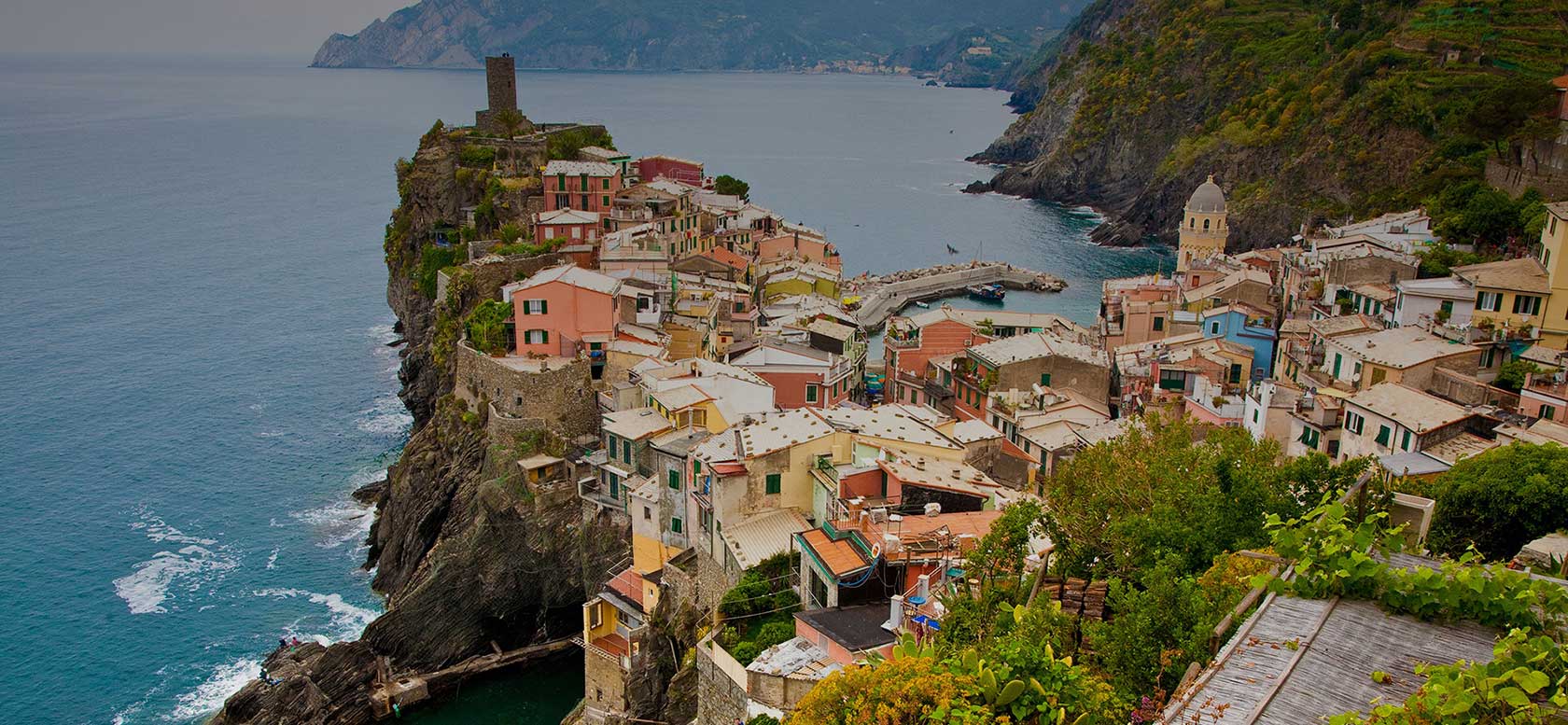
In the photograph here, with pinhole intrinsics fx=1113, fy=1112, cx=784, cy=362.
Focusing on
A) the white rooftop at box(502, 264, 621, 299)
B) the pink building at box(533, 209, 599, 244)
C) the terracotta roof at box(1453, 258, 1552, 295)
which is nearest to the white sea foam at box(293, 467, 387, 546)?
the white rooftop at box(502, 264, 621, 299)

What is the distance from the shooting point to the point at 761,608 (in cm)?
2409

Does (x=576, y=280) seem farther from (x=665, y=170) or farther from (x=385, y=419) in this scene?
(x=665, y=170)

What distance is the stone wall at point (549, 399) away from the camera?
41.1 metres

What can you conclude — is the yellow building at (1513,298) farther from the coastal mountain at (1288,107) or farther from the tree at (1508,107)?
the tree at (1508,107)

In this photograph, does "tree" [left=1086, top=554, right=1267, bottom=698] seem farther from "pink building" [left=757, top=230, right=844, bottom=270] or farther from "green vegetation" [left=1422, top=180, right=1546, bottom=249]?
"pink building" [left=757, top=230, right=844, bottom=270]

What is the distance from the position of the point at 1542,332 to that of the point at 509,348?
118ft

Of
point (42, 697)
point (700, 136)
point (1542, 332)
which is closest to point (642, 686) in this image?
point (42, 697)

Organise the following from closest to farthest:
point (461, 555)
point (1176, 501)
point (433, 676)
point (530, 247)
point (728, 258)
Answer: point (1176, 501)
point (433, 676)
point (461, 555)
point (530, 247)
point (728, 258)

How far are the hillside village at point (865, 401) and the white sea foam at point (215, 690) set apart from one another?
6.35 metres

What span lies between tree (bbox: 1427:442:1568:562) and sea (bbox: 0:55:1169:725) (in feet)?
87.1

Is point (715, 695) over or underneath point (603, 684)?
over

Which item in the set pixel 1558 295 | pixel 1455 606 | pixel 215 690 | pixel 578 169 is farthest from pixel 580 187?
pixel 1455 606

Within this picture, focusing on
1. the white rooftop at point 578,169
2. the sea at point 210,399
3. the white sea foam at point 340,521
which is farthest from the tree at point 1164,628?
the white rooftop at point 578,169

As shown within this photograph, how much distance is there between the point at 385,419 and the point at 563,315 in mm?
25889
